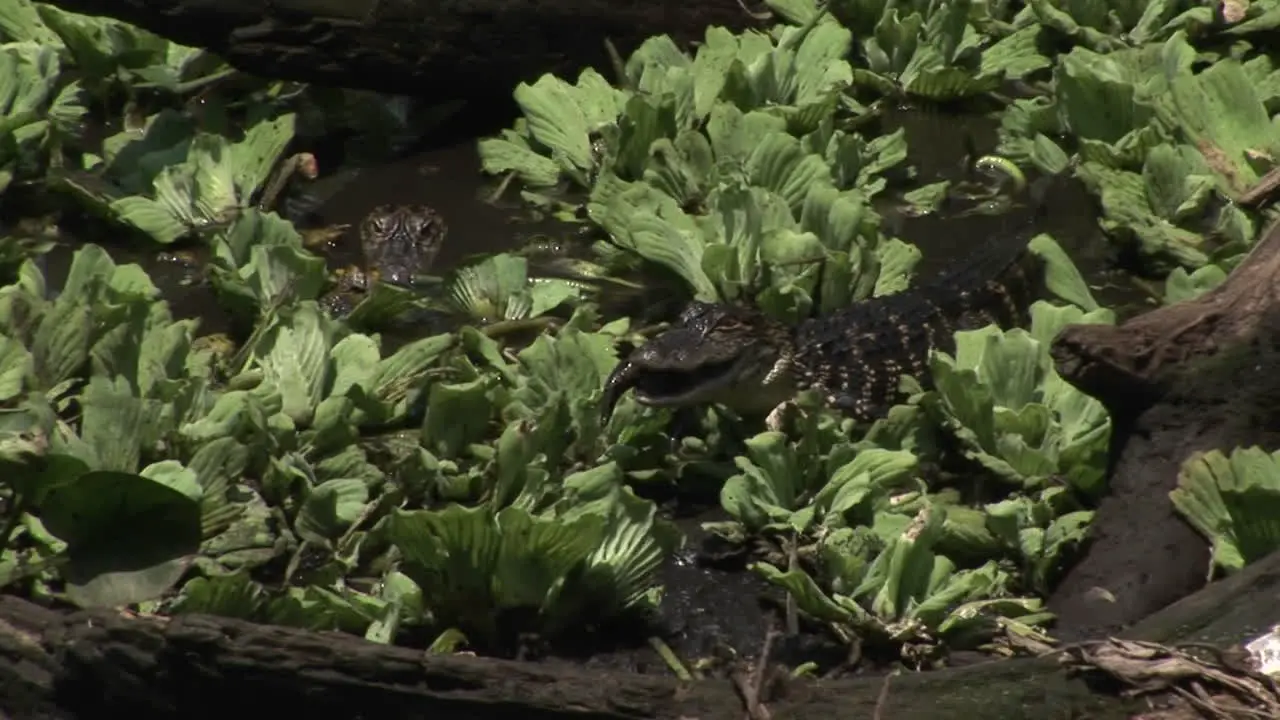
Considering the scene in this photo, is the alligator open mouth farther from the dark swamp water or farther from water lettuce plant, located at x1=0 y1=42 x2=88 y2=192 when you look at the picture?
water lettuce plant, located at x1=0 y1=42 x2=88 y2=192

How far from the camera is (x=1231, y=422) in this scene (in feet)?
12.0

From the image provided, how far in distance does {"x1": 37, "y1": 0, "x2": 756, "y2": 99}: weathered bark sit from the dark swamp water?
0.86 ft

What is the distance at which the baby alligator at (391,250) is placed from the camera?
5151 millimetres

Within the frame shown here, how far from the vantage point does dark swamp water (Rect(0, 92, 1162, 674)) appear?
12.8 feet

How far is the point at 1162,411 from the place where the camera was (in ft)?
12.0

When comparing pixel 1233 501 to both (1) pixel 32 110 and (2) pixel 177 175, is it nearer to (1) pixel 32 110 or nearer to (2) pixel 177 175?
(2) pixel 177 175

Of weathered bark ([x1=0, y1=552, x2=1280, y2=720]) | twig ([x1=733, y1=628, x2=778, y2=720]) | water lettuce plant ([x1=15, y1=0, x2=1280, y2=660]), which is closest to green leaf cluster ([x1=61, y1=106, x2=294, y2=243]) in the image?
water lettuce plant ([x1=15, y1=0, x2=1280, y2=660])

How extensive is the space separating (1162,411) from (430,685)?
1.52m

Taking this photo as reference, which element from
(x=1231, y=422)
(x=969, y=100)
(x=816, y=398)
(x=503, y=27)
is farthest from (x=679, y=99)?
(x=1231, y=422)

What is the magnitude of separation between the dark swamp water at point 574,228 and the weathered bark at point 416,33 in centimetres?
26

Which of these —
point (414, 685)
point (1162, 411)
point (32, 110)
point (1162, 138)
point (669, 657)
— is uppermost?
point (1162, 411)

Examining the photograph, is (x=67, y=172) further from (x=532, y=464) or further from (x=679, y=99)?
(x=532, y=464)

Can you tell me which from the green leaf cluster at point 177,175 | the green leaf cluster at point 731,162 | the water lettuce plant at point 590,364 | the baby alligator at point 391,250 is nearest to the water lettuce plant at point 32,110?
the water lettuce plant at point 590,364

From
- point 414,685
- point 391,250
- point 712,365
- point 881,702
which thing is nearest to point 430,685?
point 414,685
